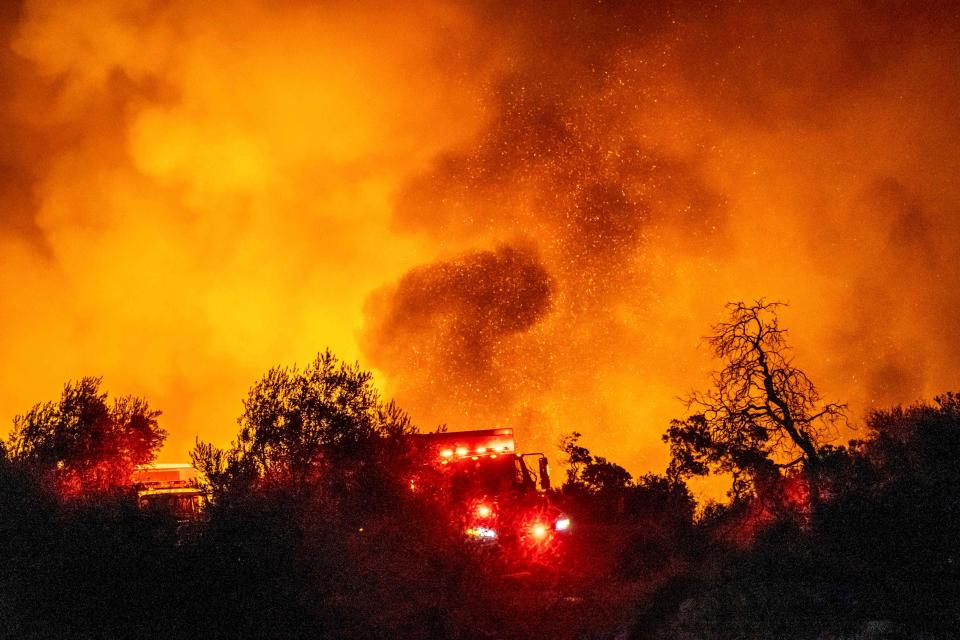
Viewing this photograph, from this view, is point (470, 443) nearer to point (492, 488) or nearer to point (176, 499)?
point (492, 488)

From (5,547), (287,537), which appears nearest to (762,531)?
(287,537)

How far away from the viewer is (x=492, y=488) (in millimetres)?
25328

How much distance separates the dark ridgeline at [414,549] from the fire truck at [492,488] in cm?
68

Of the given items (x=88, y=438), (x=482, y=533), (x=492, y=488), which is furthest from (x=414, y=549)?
(x=88, y=438)

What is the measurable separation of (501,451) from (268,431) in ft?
30.2

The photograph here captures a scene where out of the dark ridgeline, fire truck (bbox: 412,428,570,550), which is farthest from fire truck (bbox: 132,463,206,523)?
fire truck (bbox: 412,428,570,550)

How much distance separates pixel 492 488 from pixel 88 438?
22.8 meters

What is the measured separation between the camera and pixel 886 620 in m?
12.6

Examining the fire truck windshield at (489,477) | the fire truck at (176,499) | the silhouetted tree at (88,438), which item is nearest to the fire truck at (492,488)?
the fire truck windshield at (489,477)

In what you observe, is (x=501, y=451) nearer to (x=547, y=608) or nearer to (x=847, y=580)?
(x=547, y=608)

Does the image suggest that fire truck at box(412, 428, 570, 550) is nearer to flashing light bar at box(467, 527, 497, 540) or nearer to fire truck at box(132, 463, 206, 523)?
flashing light bar at box(467, 527, 497, 540)

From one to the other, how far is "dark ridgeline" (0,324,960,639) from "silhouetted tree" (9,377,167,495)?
5.17 metres

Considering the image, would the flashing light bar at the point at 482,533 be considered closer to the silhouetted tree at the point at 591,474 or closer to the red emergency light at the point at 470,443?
the red emergency light at the point at 470,443

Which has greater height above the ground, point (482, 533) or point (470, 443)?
point (470, 443)
